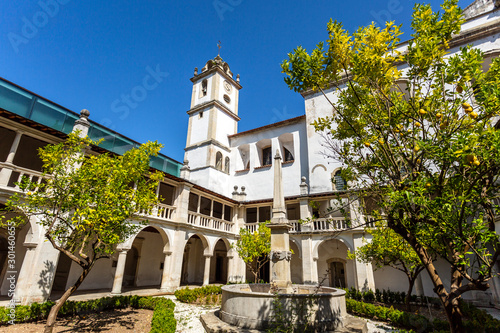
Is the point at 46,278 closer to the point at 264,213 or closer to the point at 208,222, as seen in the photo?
the point at 208,222

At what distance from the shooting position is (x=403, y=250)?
11031 mm

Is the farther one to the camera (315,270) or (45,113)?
(315,270)

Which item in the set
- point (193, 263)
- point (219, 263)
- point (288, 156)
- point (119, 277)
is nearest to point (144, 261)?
point (193, 263)

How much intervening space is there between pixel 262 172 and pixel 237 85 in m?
13.0

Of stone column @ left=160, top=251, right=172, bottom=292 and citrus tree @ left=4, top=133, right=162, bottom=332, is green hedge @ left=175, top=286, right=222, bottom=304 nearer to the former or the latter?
stone column @ left=160, top=251, right=172, bottom=292

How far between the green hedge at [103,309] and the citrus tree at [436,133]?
21.8ft

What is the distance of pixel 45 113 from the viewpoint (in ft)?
37.4

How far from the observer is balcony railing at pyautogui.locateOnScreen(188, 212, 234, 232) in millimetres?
16875

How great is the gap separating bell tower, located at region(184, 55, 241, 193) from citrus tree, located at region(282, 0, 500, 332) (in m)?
19.1

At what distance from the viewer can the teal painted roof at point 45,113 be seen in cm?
1029

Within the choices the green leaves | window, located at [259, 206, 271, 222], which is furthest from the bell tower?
the green leaves

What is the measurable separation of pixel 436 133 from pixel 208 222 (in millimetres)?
16107

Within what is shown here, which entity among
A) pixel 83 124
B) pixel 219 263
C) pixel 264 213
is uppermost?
pixel 83 124

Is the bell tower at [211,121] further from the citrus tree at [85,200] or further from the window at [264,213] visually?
the citrus tree at [85,200]
